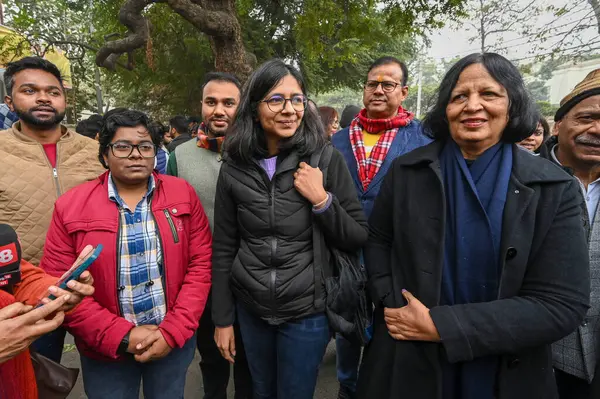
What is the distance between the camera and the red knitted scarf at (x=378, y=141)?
266 cm

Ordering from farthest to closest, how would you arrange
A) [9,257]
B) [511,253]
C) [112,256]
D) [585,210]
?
1. [112,256]
2. [585,210]
3. [9,257]
4. [511,253]

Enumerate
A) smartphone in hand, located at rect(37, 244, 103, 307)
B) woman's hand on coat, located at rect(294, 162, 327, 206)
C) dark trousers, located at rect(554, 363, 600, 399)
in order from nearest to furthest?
1. smartphone in hand, located at rect(37, 244, 103, 307)
2. dark trousers, located at rect(554, 363, 600, 399)
3. woman's hand on coat, located at rect(294, 162, 327, 206)

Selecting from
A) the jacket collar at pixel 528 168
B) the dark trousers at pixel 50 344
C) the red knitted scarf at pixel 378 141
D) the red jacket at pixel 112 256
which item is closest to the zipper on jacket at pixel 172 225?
the red jacket at pixel 112 256

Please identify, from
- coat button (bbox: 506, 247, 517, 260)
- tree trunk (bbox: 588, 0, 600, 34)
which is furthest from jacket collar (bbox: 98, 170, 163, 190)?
tree trunk (bbox: 588, 0, 600, 34)

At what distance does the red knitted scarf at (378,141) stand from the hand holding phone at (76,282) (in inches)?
71.4

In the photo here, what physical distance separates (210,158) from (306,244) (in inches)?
39.9

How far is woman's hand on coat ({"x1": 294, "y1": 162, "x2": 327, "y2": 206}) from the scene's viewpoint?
172 cm

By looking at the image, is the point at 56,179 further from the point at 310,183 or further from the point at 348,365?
the point at 348,365

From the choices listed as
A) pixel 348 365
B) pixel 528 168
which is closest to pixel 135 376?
pixel 348 365

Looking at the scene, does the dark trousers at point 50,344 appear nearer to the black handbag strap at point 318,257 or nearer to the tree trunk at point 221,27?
the black handbag strap at point 318,257

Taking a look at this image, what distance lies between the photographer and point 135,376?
1978mm

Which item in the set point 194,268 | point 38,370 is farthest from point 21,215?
point 194,268

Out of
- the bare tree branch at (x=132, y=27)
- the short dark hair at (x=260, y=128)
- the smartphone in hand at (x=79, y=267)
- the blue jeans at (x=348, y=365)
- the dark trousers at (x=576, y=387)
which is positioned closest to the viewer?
the smartphone in hand at (x=79, y=267)

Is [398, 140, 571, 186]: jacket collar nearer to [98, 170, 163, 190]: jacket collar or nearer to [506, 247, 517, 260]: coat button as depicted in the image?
[506, 247, 517, 260]: coat button
